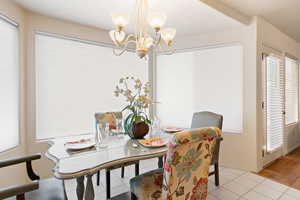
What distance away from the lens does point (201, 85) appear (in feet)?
11.2

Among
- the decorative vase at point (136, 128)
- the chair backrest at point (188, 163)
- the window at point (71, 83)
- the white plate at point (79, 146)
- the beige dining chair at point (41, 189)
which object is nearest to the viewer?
the beige dining chair at point (41, 189)

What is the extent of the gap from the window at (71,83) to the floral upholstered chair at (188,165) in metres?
2.12

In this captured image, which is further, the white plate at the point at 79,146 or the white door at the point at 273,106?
the white door at the point at 273,106

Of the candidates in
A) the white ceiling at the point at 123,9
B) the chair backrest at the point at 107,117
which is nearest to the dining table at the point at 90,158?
the chair backrest at the point at 107,117

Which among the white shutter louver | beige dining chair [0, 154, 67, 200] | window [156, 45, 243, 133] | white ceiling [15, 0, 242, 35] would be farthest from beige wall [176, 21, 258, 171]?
beige dining chair [0, 154, 67, 200]

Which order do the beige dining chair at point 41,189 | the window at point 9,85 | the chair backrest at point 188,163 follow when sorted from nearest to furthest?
the beige dining chair at point 41,189 → the chair backrest at point 188,163 → the window at point 9,85

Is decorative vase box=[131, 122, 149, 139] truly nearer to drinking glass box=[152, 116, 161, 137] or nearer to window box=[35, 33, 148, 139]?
drinking glass box=[152, 116, 161, 137]

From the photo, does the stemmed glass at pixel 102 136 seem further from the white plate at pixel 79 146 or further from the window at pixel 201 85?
the window at pixel 201 85

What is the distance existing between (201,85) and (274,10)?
153 centimetres

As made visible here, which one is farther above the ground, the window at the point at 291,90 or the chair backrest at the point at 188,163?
the window at the point at 291,90

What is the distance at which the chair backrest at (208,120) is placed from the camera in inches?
92.6

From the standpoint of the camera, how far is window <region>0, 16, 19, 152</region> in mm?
2082

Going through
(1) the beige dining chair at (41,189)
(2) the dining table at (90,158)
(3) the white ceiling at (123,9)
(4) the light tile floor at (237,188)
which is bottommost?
(4) the light tile floor at (237,188)

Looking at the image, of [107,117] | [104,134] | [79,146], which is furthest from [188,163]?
[107,117]
